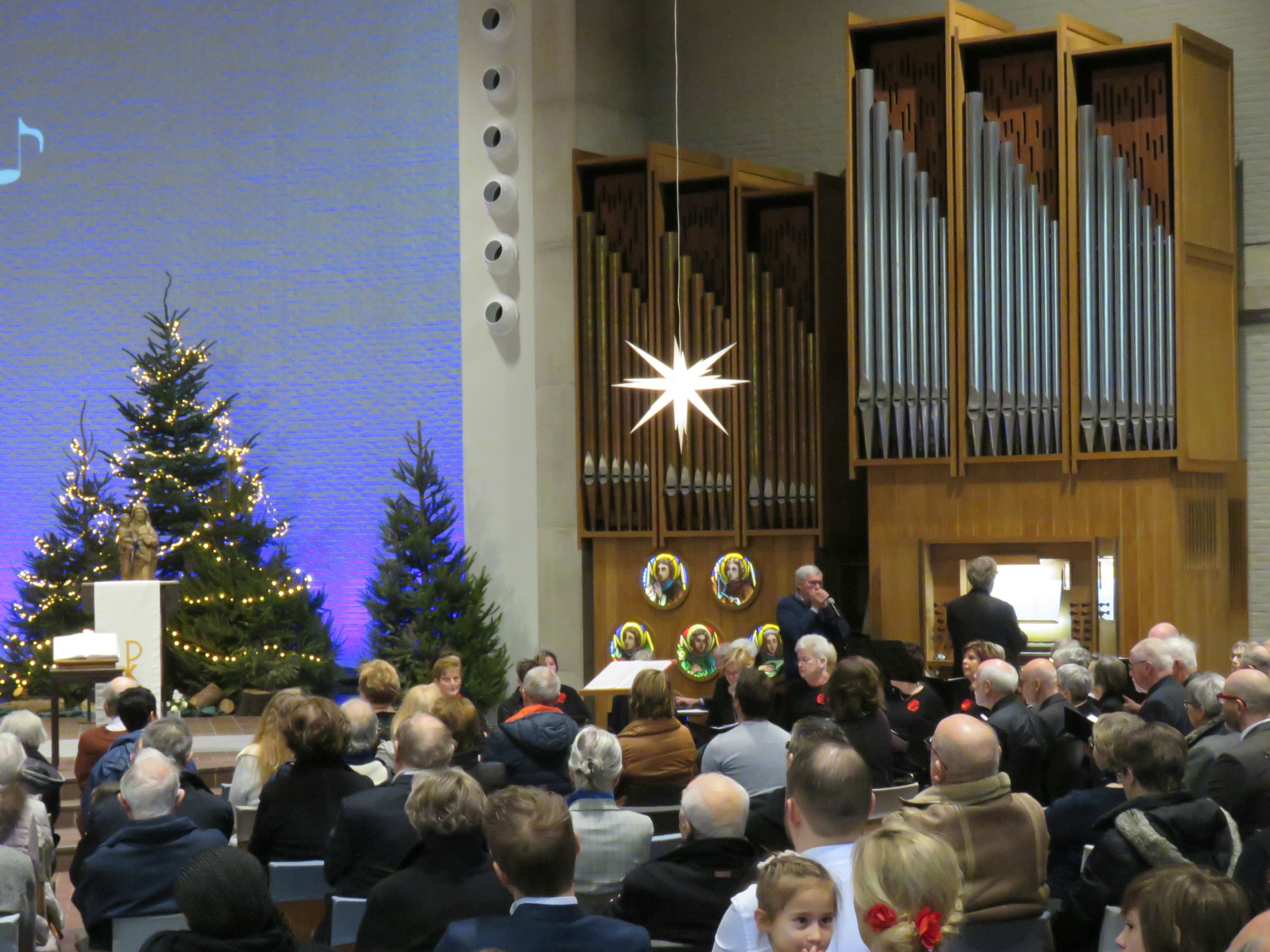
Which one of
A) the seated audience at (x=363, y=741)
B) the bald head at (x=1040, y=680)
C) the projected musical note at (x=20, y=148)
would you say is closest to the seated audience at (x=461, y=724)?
the seated audience at (x=363, y=741)

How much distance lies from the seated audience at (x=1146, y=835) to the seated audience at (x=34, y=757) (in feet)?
11.7

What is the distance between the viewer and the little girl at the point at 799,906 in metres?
2.82

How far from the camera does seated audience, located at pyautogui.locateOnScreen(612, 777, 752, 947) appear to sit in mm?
3783

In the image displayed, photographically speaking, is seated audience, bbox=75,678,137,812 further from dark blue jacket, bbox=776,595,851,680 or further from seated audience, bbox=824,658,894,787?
dark blue jacket, bbox=776,595,851,680

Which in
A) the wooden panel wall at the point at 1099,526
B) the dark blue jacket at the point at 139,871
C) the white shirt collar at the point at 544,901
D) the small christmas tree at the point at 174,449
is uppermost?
the small christmas tree at the point at 174,449

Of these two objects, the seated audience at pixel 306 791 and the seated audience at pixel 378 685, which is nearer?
the seated audience at pixel 306 791

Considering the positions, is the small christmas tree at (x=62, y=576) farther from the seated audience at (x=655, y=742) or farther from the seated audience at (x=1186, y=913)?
the seated audience at (x=1186, y=913)

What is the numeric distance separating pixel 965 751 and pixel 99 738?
400 centimetres

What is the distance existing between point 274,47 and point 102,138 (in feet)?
6.16

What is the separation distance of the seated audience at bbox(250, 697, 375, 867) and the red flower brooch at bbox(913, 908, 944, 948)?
8.70 ft

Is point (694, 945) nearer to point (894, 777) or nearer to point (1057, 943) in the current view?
point (1057, 943)

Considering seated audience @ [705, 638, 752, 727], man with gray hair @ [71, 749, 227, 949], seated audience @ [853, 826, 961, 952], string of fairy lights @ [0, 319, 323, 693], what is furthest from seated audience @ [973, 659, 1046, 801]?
string of fairy lights @ [0, 319, 323, 693]

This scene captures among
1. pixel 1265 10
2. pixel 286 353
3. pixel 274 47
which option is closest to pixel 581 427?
pixel 286 353

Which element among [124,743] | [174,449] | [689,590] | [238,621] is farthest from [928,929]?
[174,449]
